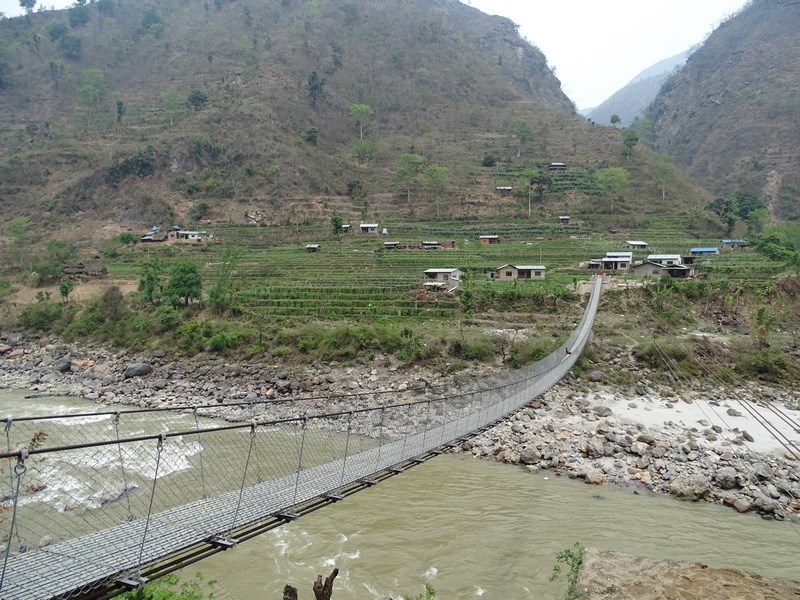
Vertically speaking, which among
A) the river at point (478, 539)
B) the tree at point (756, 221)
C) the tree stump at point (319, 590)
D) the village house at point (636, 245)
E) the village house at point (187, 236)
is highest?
the tree at point (756, 221)

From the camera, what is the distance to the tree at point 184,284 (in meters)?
20.1

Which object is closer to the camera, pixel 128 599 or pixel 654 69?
pixel 128 599

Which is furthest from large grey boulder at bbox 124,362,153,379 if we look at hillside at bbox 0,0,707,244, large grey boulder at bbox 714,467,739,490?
hillside at bbox 0,0,707,244

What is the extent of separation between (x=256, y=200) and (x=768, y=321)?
3096 centimetres

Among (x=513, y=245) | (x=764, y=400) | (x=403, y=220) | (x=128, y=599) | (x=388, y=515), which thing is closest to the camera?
(x=128, y=599)

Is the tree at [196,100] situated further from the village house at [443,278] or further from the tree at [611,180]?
the tree at [611,180]

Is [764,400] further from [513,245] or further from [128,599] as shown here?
[513,245]

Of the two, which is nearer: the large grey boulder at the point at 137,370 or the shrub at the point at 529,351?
the shrub at the point at 529,351

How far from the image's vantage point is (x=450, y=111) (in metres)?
52.7

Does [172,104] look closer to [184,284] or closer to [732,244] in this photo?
[184,284]

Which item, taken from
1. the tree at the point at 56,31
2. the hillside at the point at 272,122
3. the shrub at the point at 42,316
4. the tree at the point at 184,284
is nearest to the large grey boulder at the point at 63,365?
the shrub at the point at 42,316

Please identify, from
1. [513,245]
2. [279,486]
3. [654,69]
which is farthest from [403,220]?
[654,69]

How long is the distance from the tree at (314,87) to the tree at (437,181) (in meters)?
17.0

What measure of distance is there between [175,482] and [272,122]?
129 ft
